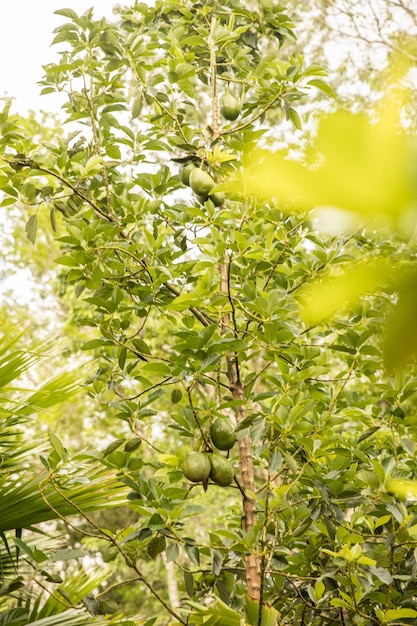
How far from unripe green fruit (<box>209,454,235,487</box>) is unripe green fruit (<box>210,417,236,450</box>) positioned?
28mm

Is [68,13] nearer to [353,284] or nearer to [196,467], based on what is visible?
[196,467]

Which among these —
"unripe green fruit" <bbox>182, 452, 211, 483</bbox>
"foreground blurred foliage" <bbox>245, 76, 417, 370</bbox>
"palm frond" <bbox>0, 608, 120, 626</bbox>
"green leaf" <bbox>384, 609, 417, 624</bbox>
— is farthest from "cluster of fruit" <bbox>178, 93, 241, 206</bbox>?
"foreground blurred foliage" <bbox>245, 76, 417, 370</bbox>

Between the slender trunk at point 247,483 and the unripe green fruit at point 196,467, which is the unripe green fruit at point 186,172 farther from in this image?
the unripe green fruit at point 196,467

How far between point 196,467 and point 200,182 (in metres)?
0.68

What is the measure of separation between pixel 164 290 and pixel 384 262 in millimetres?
1313

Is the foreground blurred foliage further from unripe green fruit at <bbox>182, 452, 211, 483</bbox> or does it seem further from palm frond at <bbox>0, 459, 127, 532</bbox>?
palm frond at <bbox>0, 459, 127, 532</bbox>

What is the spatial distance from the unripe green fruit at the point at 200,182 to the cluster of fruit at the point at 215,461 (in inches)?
22.2

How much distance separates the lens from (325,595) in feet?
4.72

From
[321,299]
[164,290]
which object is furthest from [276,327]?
[321,299]

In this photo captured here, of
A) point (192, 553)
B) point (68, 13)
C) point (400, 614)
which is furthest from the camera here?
point (68, 13)

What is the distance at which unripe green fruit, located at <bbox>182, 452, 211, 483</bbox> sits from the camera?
124 cm

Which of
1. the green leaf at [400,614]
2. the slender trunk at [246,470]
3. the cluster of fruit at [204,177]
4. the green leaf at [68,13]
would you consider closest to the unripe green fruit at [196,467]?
the slender trunk at [246,470]

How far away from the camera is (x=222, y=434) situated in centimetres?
129

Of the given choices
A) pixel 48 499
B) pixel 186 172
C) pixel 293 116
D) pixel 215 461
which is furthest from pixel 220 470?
pixel 293 116
